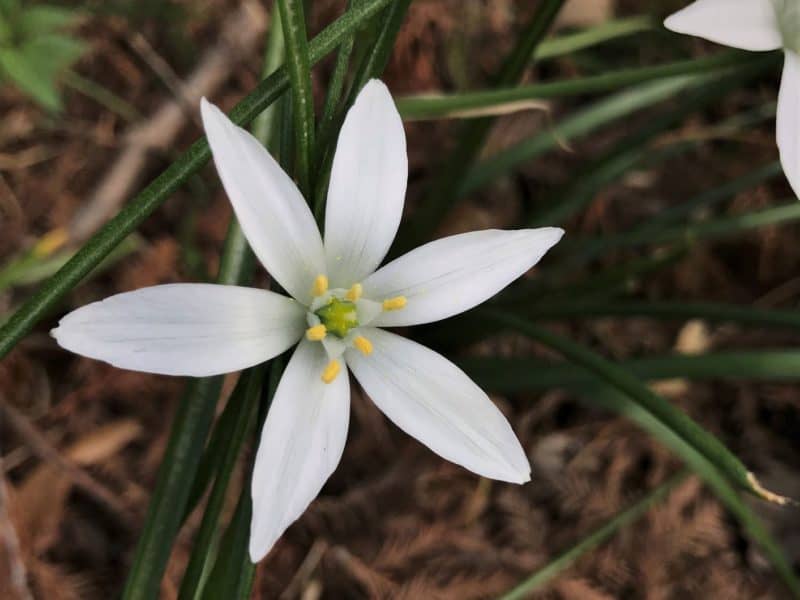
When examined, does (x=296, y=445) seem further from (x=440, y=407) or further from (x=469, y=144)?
(x=469, y=144)

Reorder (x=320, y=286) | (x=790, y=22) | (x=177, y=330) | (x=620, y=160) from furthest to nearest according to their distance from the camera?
(x=620, y=160)
(x=790, y=22)
(x=320, y=286)
(x=177, y=330)

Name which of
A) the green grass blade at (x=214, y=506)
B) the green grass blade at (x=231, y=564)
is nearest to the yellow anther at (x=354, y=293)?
the green grass blade at (x=214, y=506)

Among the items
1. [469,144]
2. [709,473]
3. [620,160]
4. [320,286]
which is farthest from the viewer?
[620,160]

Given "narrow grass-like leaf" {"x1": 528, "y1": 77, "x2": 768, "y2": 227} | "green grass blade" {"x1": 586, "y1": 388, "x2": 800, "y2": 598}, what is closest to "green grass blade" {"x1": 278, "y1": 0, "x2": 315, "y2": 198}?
"green grass blade" {"x1": 586, "y1": 388, "x2": 800, "y2": 598}

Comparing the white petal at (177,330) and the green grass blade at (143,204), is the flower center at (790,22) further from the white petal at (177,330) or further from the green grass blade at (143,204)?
the white petal at (177,330)

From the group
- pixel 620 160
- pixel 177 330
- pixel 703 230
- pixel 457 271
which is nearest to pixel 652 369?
pixel 703 230

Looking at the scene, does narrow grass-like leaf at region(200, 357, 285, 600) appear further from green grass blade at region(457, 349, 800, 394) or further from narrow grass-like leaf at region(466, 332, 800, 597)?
green grass blade at region(457, 349, 800, 394)

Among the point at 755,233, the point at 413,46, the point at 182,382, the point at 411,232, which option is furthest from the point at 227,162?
the point at 755,233
